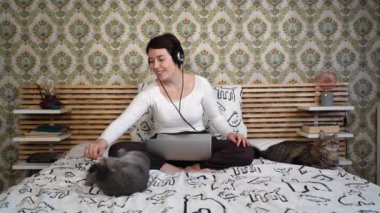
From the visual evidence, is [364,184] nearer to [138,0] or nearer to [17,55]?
[138,0]

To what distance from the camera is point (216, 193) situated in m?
1.26

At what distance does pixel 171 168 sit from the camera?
66.7 inches

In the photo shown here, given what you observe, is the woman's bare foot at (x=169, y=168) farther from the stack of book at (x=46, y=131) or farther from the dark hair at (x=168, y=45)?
the stack of book at (x=46, y=131)

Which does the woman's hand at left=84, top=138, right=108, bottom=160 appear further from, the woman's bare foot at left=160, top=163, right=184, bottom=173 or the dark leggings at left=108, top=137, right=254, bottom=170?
the woman's bare foot at left=160, top=163, right=184, bottom=173

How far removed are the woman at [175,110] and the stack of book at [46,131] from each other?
2.93 feet

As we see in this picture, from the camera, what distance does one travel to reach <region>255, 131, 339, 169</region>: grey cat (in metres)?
1.87

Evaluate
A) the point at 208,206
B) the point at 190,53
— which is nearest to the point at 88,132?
the point at 190,53

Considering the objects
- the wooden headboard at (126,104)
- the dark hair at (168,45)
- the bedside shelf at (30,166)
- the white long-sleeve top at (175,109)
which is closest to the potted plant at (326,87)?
the wooden headboard at (126,104)

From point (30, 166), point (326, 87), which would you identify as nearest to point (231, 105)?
point (326, 87)

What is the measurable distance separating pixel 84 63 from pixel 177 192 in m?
1.81

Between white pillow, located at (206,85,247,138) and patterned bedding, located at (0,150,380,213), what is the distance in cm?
74

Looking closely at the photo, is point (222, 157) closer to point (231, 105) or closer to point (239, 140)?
point (239, 140)

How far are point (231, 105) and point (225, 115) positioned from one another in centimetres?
10

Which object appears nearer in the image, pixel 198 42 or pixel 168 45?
pixel 168 45
